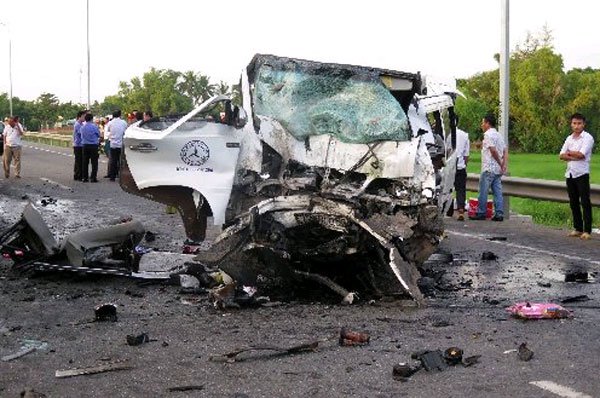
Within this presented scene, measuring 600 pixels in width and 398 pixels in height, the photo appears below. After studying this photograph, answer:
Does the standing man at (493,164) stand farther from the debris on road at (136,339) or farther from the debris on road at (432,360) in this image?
the debris on road at (136,339)

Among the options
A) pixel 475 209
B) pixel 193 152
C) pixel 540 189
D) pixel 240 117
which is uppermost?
pixel 240 117

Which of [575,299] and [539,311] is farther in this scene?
[575,299]

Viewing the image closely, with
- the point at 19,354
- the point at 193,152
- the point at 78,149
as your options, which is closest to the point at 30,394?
the point at 19,354

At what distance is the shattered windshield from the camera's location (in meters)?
7.52

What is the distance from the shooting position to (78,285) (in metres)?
7.87

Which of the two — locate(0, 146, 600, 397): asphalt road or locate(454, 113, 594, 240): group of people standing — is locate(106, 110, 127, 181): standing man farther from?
locate(0, 146, 600, 397): asphalt road

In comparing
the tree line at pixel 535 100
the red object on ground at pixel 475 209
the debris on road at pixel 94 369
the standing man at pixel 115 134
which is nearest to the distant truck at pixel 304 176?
the debris on road at pixel 94 369

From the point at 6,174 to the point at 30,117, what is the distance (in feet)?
285

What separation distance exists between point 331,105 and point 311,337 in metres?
2.77

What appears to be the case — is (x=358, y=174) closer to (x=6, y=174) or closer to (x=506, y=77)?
(x=506, y=77)

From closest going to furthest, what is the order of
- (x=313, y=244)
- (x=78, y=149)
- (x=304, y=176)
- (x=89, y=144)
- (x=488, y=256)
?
(x=313, y=244) → (x=304, y=176) → (x=488, y=256) → (x=89, y=144) → (x=78, y=149)

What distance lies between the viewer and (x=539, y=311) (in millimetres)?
6270

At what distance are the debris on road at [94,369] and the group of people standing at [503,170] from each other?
7.95 meters

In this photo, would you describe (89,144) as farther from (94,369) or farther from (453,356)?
(453,356)
